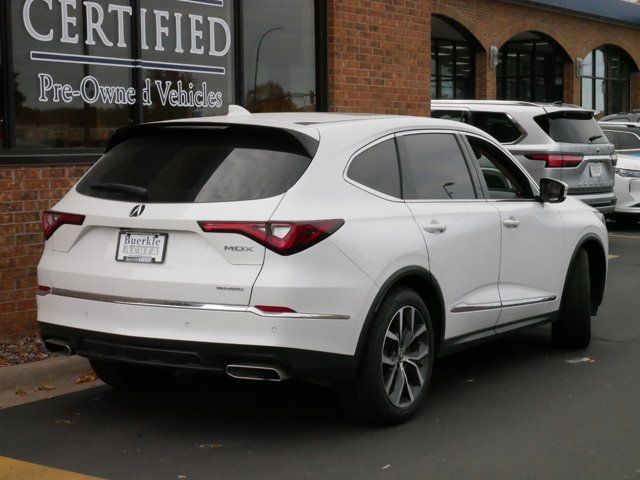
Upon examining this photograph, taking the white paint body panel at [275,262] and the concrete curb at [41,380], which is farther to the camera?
the concrete curb at [41,380]

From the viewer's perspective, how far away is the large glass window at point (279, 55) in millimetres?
11031

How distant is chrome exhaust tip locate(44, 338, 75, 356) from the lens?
5895 millimetres

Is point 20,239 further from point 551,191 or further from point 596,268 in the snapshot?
point 596,268

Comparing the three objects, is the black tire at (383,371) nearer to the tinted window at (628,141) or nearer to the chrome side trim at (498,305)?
the chrome side trim at (498,305)

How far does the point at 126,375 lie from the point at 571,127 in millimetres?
9033

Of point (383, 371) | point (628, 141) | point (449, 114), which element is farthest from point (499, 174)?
point (628, 141)

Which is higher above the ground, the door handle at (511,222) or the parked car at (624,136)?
the parked car at (624,136)

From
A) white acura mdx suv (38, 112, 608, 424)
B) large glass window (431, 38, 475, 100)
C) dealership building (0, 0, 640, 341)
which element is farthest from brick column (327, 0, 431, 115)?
large glass window (431, 38, 475, 100)

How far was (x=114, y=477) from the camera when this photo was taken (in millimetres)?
5184

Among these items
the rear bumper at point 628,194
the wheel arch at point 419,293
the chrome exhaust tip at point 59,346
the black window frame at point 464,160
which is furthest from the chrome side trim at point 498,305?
the rear bumper at point 628,194

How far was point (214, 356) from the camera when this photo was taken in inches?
213

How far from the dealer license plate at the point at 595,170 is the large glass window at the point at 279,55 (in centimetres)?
431

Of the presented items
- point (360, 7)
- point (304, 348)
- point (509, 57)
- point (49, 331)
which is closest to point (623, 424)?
point (304, 348)

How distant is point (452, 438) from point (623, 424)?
3.25ft
